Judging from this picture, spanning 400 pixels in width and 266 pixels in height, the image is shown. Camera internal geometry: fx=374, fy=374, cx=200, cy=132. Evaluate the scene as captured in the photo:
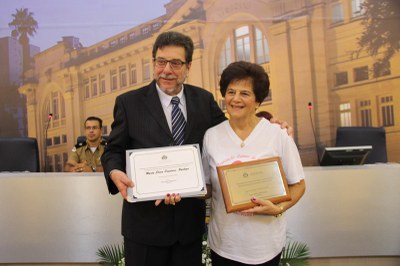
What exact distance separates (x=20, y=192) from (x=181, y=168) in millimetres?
1464

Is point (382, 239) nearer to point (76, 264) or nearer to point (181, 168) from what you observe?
point (181, 168)

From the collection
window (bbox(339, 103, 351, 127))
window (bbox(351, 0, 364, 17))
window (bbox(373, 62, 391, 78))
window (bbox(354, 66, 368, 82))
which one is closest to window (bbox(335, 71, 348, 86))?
window (bbox(354, 66, 368, 82))

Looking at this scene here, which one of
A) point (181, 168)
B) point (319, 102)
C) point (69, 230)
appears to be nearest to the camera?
point (181, 168)

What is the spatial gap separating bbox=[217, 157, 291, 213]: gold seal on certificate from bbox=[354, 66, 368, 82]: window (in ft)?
14.3

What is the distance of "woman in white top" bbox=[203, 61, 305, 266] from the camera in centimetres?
133

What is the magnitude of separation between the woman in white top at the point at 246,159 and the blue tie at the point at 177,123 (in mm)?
97

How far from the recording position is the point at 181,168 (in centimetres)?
132

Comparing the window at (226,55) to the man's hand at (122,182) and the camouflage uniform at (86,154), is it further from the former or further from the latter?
the man's hand at (122,182)

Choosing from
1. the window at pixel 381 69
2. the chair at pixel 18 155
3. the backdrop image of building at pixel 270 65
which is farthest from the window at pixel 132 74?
the window at pixel 381 69

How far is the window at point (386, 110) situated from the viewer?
5.11 meters

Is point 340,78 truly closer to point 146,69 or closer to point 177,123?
point 146,69

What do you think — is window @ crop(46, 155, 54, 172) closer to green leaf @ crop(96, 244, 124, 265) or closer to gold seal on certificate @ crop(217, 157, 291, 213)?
green leaf @ crop(96, 244, 124, 265)

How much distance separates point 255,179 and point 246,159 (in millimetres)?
83

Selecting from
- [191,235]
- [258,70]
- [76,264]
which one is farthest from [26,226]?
[258,70]
